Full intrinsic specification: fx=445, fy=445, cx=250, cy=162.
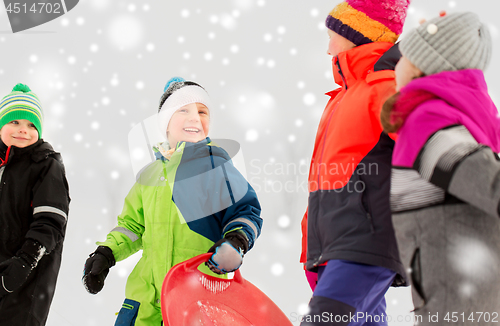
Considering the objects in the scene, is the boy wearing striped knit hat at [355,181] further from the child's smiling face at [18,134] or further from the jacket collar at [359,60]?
the child's smiling face at [18,134]

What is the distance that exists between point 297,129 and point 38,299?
6.77 ft

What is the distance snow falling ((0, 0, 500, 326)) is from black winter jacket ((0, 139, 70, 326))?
0.82 meters

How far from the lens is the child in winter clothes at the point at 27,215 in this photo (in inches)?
82.3

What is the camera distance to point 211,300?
1.70m

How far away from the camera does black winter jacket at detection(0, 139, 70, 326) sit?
2.12 meters

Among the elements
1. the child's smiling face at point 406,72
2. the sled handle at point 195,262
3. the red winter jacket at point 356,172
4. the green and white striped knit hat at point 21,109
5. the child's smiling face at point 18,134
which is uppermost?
the green and white striped knit hat at point 21,109

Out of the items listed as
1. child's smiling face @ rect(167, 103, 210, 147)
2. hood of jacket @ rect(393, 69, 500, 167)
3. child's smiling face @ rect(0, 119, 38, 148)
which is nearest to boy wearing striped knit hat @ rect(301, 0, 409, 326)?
hood of jacket @ rect(393, 69, 500, 167)

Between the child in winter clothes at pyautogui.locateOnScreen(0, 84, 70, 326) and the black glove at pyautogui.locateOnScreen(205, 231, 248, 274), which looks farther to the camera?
the child in winter clothes at pyautogui.locateOnScreen(0, 84, 70, 326)

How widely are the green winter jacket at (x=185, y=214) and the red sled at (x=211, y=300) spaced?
80mm

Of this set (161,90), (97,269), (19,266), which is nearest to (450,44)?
(97,269)

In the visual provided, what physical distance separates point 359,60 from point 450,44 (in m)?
0.46

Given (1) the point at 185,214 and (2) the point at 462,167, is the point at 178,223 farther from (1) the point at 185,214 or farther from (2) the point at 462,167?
(2) the point at 462,167

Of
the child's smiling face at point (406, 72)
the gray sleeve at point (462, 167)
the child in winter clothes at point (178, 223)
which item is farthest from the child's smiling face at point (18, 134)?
the gray sleeve at point (462, 167)

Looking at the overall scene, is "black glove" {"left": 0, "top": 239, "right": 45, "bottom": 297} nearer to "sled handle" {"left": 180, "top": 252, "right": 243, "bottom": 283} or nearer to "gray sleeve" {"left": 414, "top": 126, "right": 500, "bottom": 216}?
"sled handle" {"left": 180, "top": 252, "right": 243, "bottom": 283}
